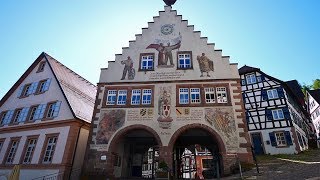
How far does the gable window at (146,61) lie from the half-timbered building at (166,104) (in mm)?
75

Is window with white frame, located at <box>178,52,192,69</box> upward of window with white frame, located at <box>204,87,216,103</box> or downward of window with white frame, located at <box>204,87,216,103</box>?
upward

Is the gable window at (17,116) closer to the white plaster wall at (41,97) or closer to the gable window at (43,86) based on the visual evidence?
the white plaster wall at (41,97)

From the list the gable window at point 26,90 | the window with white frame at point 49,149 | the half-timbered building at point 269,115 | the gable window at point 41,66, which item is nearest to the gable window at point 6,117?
the gable window at point 26,90

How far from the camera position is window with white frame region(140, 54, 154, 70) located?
21.0 m

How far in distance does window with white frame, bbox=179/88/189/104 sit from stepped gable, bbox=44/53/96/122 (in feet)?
26.1

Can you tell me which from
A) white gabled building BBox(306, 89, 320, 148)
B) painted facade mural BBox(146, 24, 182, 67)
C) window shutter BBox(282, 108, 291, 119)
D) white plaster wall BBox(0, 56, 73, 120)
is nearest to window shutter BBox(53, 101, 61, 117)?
white plaster wall BBox(0, 56, 73, 120)

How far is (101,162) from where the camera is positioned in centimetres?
1773

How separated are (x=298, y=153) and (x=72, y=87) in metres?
23.7

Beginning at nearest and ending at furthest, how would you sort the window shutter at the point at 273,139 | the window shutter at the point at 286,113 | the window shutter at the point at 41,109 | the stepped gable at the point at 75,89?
the stepped gable at the point at 75,89
the window shutter at the point at 41,109
the window shutter at the point at 273,139
the window shutter at the point at 286,113

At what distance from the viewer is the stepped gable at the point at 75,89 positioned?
21167 mm

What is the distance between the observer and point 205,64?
20297mm

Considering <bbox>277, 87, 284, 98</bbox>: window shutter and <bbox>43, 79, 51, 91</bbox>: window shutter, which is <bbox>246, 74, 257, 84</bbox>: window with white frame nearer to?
<bbox>277, 87, 284, 98</bbox>: window shutter

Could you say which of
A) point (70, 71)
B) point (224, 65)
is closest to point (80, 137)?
point (70, 71)

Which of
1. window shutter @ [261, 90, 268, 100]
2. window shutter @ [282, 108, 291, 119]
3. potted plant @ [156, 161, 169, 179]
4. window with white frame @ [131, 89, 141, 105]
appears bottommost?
potted plant @ [156, 161, 169, 179]
